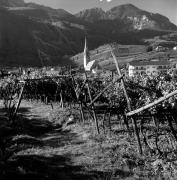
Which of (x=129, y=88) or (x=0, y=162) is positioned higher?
(x=129, y=88)

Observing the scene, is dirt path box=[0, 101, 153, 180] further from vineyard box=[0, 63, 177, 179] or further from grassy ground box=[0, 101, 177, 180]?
vineyard box=[0, 63, 177, 179]

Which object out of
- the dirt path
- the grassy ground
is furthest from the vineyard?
the dirt path

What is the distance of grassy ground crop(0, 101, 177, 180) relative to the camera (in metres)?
10.4

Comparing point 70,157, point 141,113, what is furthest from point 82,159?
point 141,113

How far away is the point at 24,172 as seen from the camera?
10.5m

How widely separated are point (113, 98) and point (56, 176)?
41.3 ft

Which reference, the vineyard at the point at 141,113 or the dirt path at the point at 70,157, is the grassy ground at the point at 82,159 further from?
the vineyard at the point at 141,113

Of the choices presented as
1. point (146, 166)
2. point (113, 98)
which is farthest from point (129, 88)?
point (146, 166)

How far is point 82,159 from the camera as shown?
40.3ft

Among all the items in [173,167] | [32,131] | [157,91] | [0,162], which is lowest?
[32,131]

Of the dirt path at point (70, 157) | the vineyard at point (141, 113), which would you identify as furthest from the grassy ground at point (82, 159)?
the vineyard at point (141, 113)

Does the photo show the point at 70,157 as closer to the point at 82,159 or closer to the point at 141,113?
the point at 82,159

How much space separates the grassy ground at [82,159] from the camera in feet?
34.0

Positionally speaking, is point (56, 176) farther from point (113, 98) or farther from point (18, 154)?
point (113, 98)
